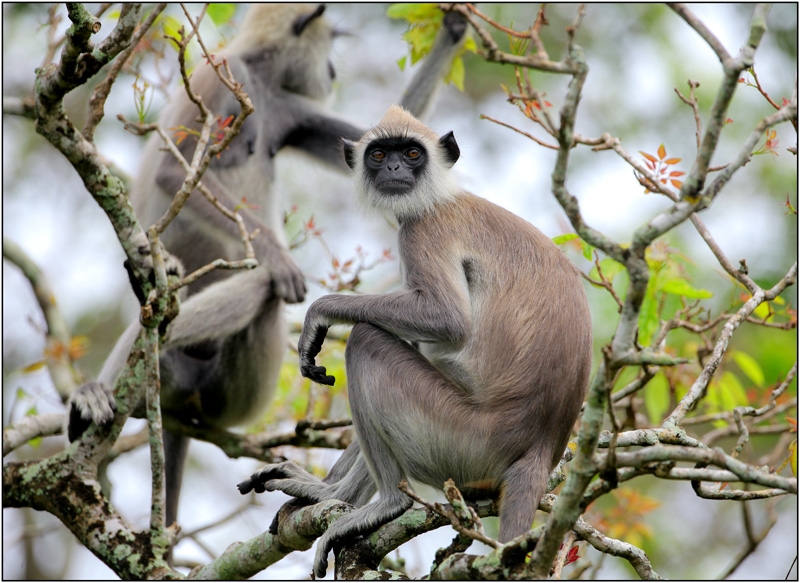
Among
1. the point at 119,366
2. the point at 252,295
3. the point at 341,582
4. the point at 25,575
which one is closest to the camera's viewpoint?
the point at 341,582

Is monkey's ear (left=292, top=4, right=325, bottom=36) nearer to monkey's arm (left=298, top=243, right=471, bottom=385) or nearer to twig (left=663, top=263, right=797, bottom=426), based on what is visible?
monkey's arm (left=298, top=243, right=471, bottom=385)

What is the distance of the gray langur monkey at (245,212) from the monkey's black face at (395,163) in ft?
7.05

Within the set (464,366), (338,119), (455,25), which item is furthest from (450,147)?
(338,119)

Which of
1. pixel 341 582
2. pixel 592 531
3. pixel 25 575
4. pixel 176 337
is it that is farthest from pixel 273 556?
pixel 25 575

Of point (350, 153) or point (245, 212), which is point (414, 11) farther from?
point (245, 212)

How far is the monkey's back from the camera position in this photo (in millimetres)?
4055

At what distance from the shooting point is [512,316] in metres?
4.18

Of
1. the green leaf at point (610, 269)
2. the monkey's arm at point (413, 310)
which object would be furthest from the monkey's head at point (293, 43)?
the monkey's arm at point (413, 310)

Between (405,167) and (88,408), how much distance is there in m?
2.45

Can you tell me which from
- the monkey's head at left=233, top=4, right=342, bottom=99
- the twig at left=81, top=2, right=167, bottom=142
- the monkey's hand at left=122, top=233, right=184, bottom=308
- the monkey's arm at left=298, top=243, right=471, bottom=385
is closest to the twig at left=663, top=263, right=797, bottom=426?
the monkey's arm at left=298, top=243, right=471, bottom=385

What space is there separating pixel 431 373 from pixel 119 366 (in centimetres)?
292

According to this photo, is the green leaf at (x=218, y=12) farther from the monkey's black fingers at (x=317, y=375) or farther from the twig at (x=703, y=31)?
the twig at (x=703, y=31)

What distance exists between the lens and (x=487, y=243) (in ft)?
14.8

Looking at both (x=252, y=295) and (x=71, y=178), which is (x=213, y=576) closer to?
(x=252, y=295)
